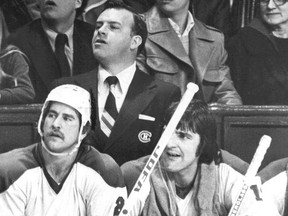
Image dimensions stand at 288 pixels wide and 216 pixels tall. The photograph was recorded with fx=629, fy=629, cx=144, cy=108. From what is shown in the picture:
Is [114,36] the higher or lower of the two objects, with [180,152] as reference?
higher

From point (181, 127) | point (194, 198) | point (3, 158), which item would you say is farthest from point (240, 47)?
point (3, 158)

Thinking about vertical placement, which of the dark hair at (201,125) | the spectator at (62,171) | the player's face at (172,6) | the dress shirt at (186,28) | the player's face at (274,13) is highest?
the player's face at (274,13)

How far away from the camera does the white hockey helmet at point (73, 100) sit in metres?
3.09

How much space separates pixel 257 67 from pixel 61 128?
Answer: 103cm

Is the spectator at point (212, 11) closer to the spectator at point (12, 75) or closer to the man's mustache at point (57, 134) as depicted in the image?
the spectator at point (12, 75)

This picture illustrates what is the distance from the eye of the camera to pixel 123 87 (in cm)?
316

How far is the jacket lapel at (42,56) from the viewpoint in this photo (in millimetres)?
3172

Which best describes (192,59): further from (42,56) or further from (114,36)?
(42,56)

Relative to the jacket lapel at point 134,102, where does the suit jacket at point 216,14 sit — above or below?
above

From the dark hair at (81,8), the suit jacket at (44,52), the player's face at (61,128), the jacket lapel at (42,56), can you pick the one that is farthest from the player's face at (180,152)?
the dark hair at (81,8)

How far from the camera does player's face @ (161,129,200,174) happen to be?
3066mm

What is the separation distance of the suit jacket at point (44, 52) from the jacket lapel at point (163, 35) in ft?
1.00

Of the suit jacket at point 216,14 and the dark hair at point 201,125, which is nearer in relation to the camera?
the dark hair at point 201,125

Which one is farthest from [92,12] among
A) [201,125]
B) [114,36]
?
[201,125]
